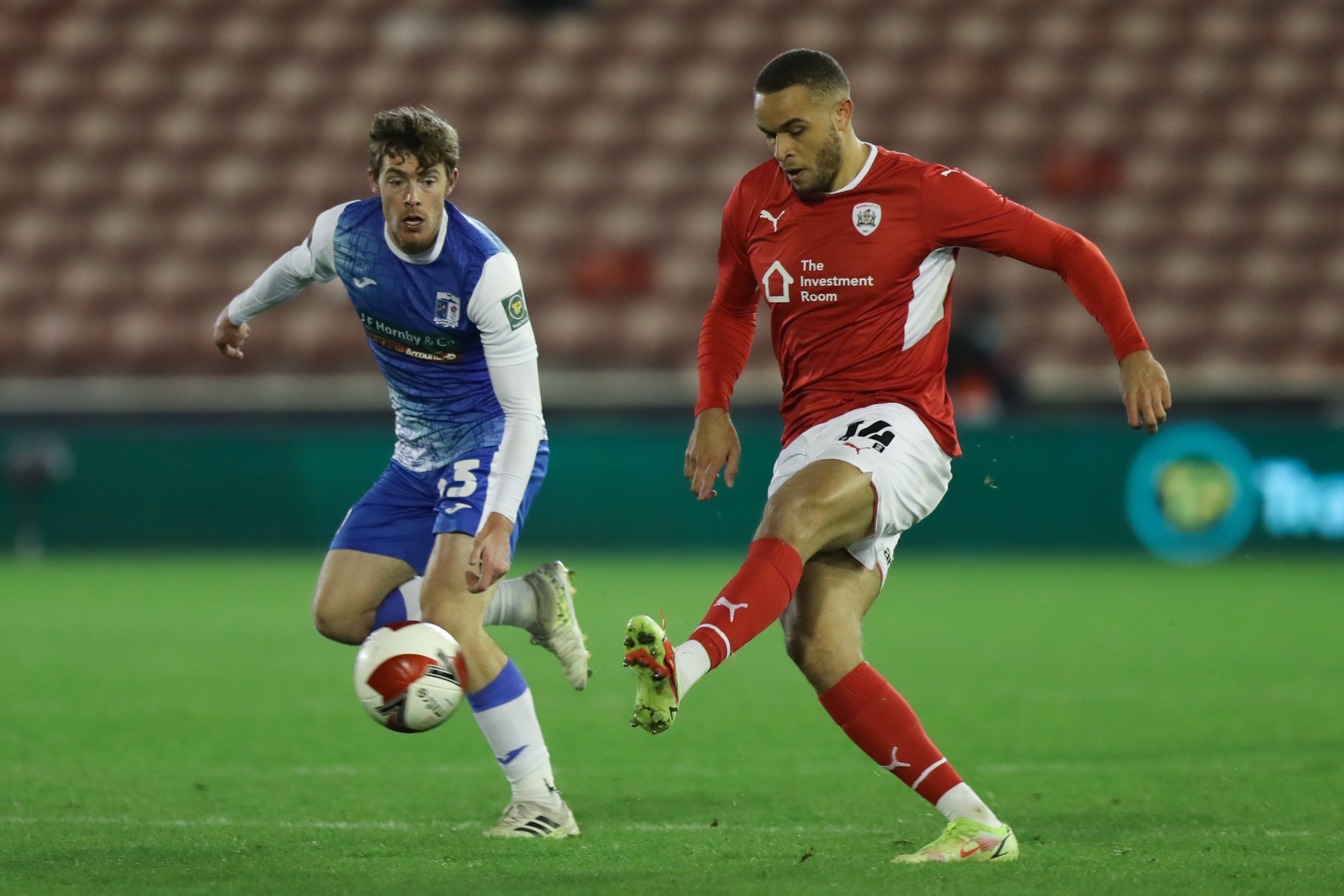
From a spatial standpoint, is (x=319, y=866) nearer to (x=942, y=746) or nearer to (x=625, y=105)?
(x=942, y=746)

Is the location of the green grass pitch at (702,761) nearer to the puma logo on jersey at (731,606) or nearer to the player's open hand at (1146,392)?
the puma logo on jersey at (731,606)

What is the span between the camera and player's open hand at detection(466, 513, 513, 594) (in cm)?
445

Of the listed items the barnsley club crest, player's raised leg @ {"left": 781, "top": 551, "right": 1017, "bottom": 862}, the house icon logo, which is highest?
the barnsley club crest

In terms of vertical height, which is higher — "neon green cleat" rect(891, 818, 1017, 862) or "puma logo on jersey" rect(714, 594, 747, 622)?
"puma logo on jersey" rect(714, 594, 747, 622)

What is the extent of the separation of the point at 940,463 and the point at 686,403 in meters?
10.4

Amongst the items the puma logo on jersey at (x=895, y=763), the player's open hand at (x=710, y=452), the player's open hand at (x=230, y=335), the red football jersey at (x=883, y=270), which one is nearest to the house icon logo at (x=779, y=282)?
the red football jersey at (x=883, y=270)

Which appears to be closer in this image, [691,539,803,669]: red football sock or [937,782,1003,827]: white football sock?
[691,539,803,669]: red football sock

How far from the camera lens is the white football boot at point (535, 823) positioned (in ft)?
15.5

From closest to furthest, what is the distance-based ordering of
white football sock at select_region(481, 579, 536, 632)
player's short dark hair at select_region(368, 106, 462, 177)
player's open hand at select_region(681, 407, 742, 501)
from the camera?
player's short dark hair at select_region(368, 106, 462, 177) < player's open hand at select_region(681, 407, 742, 501) < white football sock at select_region(481, 579, 536, 632)

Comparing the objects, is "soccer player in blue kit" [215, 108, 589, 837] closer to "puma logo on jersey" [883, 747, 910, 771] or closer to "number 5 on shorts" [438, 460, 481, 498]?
"number 5 on shorts" [438, 460, 481, 498]

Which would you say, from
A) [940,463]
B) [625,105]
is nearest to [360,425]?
[625,105]

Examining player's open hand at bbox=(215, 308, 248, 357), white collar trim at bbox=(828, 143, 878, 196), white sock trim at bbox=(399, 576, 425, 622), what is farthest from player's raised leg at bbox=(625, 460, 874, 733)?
player's open hand at bbox=(215, 308, 248, 357)

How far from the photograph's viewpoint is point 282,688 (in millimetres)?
7887

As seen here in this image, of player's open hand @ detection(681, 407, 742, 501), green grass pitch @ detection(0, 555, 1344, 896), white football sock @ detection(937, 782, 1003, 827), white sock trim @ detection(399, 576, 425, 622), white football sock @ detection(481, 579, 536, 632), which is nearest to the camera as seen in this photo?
green grass pitch @ detection(0, 555, 1344, 896)
